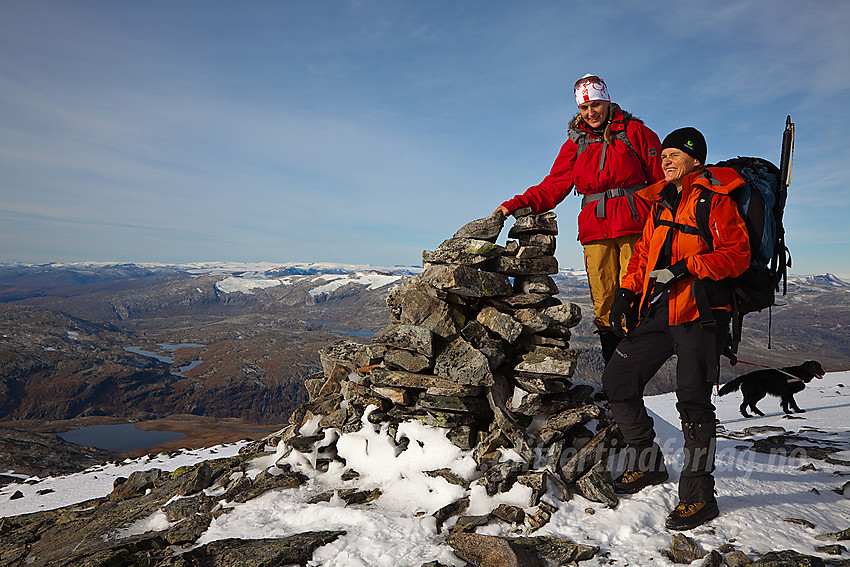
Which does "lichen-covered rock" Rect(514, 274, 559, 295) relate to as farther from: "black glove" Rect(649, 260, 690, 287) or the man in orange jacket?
"black glove" Rect(649, 260, 690, 287)

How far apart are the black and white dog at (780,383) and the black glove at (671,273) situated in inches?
495

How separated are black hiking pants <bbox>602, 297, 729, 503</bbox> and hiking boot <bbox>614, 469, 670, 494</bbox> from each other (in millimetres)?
580

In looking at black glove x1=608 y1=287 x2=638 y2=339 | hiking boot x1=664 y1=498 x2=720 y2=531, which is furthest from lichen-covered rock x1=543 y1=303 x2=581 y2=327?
hiking boot x1=664 y1=498 x2=720 y2=531

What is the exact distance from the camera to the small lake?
9538cm

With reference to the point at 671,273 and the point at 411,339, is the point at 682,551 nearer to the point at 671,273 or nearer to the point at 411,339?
the point at 671,273

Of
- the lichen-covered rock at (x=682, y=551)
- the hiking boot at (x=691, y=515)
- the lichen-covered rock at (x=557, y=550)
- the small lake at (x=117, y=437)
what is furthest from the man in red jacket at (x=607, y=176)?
the small lake at (x=117, y=437)

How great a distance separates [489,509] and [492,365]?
7.67ft

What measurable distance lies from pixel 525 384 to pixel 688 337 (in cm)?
296

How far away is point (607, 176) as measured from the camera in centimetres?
688

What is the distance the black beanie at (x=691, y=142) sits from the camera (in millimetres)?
5391

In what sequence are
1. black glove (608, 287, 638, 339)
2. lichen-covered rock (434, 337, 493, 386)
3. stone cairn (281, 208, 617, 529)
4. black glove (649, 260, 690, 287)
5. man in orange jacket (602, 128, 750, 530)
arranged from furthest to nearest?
lichen-covered rock (434, 337, 493, 386)
stone cairn (281, 208, 617, 529)
black glove (608, 287, 638, 339)
black glove (649, 260, 690, 287)
man in orange jacket (602, 128, 750, 530)

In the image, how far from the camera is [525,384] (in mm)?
7734

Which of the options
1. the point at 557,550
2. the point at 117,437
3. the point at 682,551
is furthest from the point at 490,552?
the point at 117,437

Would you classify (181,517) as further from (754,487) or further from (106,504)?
(754,487)
